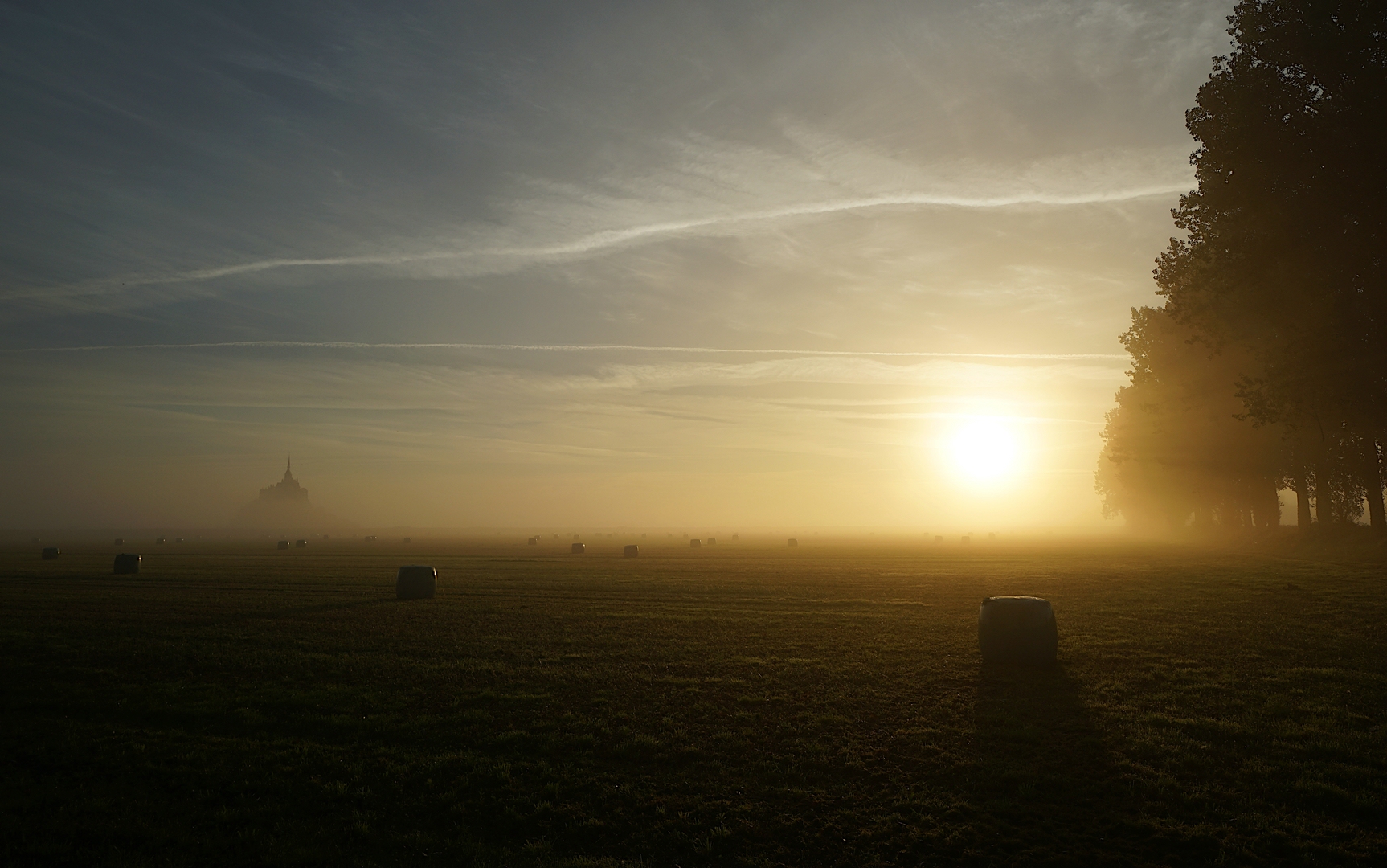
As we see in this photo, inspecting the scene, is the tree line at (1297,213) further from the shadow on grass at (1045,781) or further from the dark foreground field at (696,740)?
the shadow on grass at (1045,781)

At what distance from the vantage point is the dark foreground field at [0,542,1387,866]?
9.10 metres

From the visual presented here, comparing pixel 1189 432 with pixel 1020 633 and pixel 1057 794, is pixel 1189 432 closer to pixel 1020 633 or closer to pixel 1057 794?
pixel 1020 633

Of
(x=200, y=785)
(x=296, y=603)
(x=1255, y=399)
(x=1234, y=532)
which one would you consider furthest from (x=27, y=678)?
(x=1234, y=532)

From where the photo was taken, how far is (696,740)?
12664 millimetres

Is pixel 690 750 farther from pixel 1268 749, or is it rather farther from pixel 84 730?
pixel 84 730

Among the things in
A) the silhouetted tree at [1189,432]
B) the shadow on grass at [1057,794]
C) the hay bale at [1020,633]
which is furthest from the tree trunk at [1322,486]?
the shadow on grass at [1057,794]

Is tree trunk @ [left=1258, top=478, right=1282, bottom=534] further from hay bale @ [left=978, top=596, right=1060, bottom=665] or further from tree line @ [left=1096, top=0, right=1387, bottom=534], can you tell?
hay bale @ [left=978, top=596, right=1060, bottom=665]

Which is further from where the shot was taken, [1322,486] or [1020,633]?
[1322,486]

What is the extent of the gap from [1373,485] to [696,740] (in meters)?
51.9

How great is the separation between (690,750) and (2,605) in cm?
3387

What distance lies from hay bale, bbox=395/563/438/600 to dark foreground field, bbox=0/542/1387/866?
7.87m

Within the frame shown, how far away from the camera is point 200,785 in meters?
11.0

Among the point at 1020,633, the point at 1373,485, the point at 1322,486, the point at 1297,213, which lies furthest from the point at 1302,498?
the point at 1020,633

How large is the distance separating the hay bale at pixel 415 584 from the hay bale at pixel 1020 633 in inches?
987
